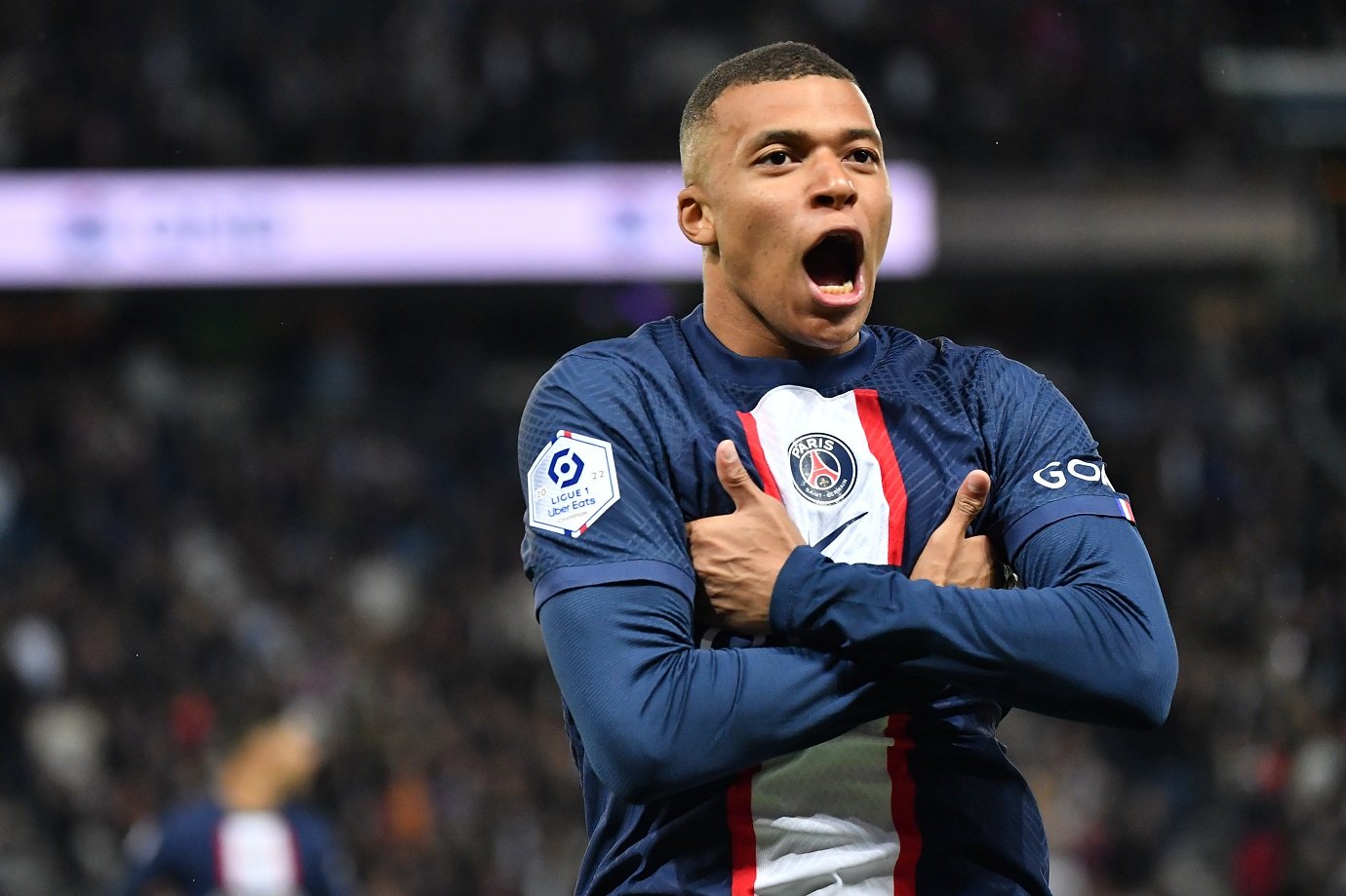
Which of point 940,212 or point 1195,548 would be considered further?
point 940,212

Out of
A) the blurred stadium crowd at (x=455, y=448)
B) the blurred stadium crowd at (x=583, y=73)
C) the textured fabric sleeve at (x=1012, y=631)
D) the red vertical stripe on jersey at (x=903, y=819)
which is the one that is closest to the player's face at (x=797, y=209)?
the textured fabric sleeve at (x=1012, y=631)

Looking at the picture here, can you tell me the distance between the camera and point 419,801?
36.5 ft

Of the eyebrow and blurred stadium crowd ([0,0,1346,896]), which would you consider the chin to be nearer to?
the eyebrow

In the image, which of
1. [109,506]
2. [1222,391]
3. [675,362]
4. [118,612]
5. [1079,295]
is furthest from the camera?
[1079,295]

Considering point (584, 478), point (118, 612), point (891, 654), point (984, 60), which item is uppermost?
point (984, 60)

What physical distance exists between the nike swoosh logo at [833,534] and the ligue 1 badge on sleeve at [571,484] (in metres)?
0.28

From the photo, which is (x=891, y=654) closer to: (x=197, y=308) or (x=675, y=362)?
(x=675, y=362)

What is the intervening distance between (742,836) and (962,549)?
479 millimetres

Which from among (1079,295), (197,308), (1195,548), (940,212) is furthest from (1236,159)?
(197,308)

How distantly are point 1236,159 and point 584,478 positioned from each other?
14537 millimetres

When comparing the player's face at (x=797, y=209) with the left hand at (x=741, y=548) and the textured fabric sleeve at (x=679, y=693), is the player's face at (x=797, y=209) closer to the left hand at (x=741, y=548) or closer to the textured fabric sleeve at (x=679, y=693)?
the left hand at (x=741, y=548)

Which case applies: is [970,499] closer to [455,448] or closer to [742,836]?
[742,836]

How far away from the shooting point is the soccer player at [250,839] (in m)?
6.71

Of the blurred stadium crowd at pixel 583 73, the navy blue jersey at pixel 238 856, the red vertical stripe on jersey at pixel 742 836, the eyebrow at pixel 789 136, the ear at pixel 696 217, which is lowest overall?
the navy blue jersey at pixel 238 856
